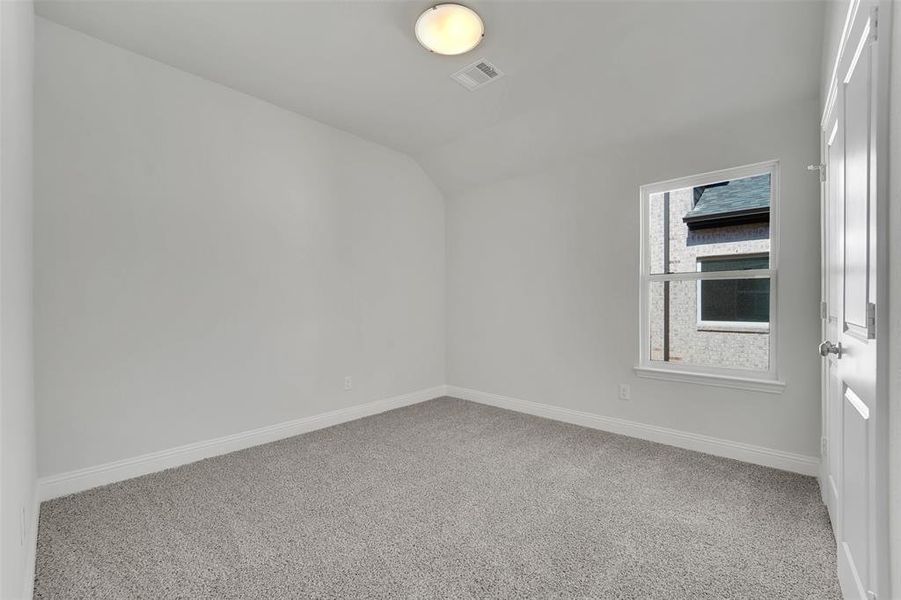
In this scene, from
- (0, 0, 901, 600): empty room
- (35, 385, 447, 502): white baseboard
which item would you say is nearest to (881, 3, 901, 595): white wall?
(0, 0, 901, 600): empty room

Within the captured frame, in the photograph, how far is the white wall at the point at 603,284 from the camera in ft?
8.97

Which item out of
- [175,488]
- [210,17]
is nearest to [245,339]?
[175,488]

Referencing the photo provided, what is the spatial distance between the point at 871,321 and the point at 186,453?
3664mm

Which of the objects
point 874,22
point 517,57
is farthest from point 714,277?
point 874,22

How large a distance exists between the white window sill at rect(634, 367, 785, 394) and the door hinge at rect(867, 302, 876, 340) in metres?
2.00

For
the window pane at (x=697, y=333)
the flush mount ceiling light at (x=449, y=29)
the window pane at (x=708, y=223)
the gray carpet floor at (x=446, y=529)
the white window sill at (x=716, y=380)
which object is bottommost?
the gray carpet floor at (x=446, y=529)

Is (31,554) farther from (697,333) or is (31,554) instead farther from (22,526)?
(697,333)

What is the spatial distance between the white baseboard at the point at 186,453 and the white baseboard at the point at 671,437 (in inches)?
54.1

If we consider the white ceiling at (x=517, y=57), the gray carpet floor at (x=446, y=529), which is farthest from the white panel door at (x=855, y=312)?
the white ceiling at (x=517, y=57)

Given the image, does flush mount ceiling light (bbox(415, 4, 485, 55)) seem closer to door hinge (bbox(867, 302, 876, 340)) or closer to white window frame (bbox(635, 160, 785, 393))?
white window frame (bbox(635, 160, 785, 393))

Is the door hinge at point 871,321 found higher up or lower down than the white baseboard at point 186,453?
higher up

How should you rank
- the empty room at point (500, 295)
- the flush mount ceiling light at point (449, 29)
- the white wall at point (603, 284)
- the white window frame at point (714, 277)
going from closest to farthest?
the empty room at point (500, 295), the flush mount ceiling light at point (449, 29), the white wall at point (603, 284), the white window frame at point (714, 277)

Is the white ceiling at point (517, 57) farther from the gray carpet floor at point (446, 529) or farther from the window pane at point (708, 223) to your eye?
the gray carpet floor at point (446, 529)

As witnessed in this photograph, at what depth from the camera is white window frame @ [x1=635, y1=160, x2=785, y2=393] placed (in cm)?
286
